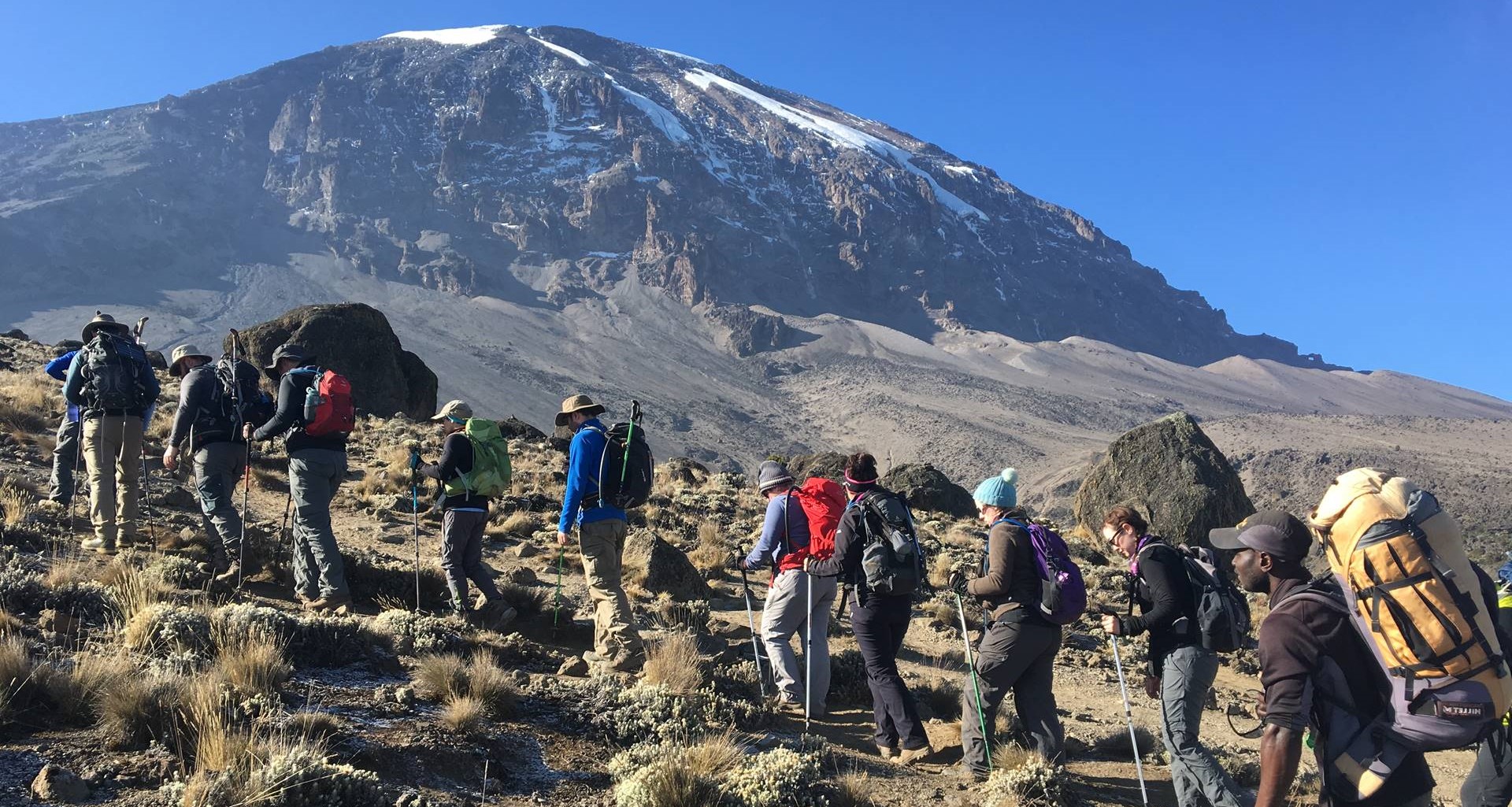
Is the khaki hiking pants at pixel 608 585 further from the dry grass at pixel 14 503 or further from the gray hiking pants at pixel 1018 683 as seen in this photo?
the dry grass at pixel 14 503

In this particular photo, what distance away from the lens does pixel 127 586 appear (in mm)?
5672

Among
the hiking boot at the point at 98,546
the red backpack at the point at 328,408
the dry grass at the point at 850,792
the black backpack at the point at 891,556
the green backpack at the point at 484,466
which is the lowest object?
the dry grass at the point at 850,792

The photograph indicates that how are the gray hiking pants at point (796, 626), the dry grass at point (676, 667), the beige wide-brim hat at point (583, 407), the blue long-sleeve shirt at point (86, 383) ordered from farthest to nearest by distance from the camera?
the blue long-sleeve shirt at point (86, 383) < the beige wide-brim hat at point (583, 407) < the gray hiking pants at point (796, 626) < the dry grass at point (676, 667)

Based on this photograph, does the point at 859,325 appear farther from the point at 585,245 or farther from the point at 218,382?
the point at 218,382

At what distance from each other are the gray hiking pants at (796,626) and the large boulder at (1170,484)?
1756 centimetres

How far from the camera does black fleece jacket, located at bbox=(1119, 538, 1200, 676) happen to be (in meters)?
4.98

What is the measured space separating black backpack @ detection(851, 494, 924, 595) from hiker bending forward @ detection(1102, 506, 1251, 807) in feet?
3.63

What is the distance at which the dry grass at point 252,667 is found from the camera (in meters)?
4.57

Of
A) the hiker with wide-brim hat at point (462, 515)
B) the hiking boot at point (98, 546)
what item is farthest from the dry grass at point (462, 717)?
the hiking boot at point (98, 546)

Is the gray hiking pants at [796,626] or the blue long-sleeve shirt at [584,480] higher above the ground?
the blue long-sleeve shirt at [584,480]

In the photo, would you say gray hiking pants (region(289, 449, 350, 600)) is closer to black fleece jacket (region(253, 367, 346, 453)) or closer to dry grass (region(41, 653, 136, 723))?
black fleece jacket (region(253, 367, 346, 453))

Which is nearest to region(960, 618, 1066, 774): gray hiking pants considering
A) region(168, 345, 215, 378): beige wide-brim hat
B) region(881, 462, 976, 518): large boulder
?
region(168, 345, 215, 378): beige wide-brim hat

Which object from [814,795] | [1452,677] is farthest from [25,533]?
[1452,677]

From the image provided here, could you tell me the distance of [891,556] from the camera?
5.54 meters
